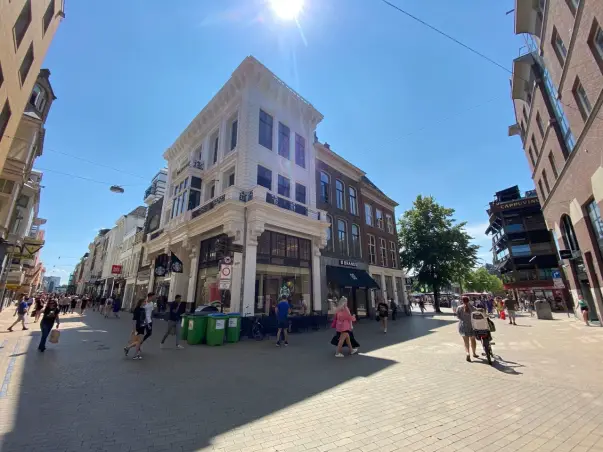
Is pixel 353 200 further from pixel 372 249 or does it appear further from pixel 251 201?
pixel 251 201

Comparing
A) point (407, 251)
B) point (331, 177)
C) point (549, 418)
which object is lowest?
point (549, 418)

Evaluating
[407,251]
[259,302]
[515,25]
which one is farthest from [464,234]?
[259,302]

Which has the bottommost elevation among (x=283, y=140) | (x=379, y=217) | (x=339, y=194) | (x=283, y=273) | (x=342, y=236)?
(x=283, y=273)

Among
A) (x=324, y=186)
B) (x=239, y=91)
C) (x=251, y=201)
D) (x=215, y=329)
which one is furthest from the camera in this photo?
(x=324, y=186)

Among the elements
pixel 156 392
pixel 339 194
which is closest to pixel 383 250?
pixel 339 194

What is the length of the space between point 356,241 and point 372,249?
3.34 meters

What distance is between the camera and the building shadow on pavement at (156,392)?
3570 millimetres

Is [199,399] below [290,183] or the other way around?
below

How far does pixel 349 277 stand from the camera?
21.7 meters

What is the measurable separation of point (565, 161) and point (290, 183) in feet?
54.3

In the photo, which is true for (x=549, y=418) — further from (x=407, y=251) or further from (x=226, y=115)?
Result: (x=407, y=251)

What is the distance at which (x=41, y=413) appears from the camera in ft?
13.7

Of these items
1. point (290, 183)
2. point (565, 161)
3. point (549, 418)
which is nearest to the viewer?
point (549, 418)

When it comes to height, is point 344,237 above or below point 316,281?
above
